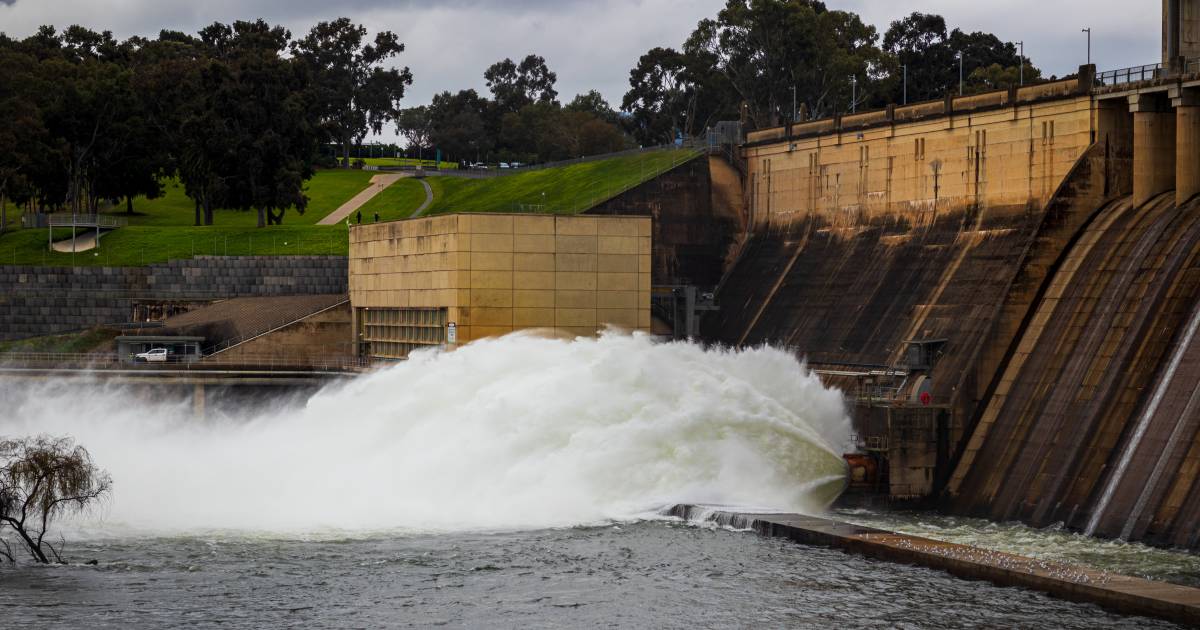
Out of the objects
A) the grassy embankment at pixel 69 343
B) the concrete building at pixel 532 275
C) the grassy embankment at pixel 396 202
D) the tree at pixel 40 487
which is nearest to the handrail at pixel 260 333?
the grassy embankment at pixel 69 343

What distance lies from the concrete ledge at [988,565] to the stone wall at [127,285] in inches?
2181

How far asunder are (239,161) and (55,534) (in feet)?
238

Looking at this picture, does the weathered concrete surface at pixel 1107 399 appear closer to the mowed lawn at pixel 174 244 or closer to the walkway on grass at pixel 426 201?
the mowed lawn at pixel 174 244

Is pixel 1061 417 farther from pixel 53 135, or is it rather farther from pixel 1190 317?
pixel 53 135

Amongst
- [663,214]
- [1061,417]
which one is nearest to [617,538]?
[1061,417]

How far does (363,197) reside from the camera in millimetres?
150875

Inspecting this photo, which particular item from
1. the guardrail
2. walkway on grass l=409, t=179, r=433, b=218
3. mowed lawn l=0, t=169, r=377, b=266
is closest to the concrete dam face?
the guardrail

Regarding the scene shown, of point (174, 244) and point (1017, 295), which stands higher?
point (174, 244)

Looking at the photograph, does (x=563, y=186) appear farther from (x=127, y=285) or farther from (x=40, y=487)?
(x=40, y=487)

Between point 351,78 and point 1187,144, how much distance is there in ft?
463

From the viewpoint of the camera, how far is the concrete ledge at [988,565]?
3900 cm

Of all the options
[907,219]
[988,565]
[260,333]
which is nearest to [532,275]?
[907,219]

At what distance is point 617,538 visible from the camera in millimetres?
49656

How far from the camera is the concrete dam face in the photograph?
2032 inches
